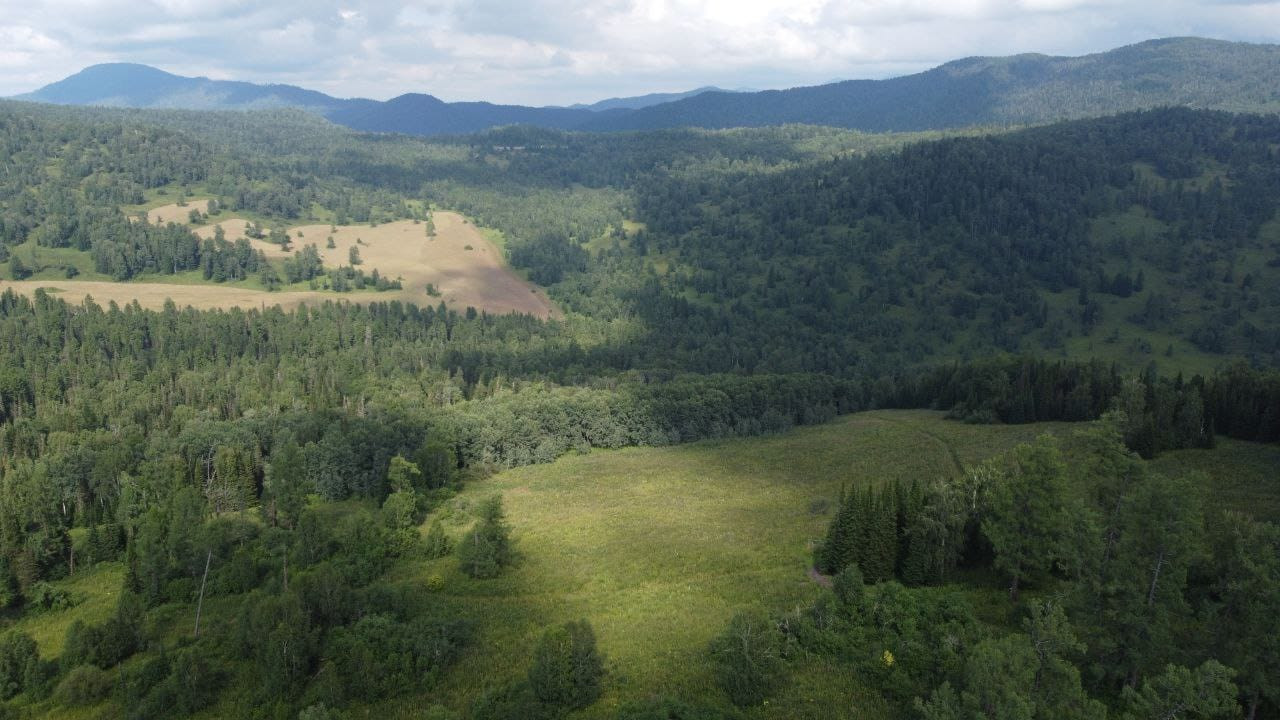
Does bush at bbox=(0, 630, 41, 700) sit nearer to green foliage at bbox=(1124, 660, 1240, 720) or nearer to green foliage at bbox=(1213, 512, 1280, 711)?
green foliage at bbox=(1124, 660, 1240, 720)

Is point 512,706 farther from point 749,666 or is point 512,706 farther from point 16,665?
point 16,665

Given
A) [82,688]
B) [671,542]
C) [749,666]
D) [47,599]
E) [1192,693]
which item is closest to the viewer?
[1192,693]

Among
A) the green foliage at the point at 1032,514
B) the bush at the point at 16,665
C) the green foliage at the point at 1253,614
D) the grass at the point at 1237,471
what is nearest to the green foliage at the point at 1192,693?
the green foliage at the point at 1253,614

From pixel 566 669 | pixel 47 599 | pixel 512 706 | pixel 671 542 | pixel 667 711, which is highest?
pixel 667 711

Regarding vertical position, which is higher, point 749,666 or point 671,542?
point 749,666

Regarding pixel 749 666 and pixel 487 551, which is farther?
pixel 487 551

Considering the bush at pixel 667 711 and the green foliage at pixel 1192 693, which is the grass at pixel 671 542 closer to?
the bush at pixel 667 711

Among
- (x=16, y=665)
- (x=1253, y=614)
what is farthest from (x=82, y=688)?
(x=1253, y=614)
